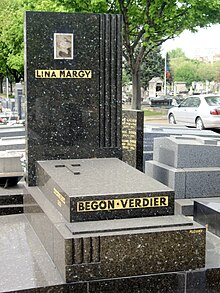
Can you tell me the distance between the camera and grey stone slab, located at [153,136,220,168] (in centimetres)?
767

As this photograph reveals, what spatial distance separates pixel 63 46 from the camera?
21.3 ft

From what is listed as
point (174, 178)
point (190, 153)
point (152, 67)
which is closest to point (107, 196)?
point (174, 178)

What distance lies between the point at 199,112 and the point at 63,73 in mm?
14548

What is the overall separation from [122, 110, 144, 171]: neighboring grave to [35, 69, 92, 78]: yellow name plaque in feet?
9.22

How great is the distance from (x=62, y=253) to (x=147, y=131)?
8.02 meters

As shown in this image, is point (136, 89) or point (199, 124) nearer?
point (199, 124)

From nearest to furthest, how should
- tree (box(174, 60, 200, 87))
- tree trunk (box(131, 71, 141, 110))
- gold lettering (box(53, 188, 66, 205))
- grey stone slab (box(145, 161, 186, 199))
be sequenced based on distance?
gold lettering (box(53, 188, 66, 205)) → grey stone slab (box(145, 161, 186, 199)) → tree trunk (box(131, 71, 141, 110)) → tree (box(174, 60, 200, 87))

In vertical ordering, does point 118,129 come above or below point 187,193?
above

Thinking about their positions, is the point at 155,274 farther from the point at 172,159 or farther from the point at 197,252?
the point at 172,159

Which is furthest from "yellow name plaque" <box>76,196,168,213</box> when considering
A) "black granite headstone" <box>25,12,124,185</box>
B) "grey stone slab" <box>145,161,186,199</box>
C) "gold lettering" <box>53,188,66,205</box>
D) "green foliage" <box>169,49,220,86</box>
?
"green foliage" <box>169,49,220,86</box>

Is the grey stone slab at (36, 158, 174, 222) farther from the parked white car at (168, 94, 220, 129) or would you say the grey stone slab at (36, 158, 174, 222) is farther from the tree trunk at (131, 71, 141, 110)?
the tree trunk at (131, 71, 141, 110)

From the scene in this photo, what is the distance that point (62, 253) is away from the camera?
4344 millimetres

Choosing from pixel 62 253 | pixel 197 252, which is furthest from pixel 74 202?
pixel 197 252

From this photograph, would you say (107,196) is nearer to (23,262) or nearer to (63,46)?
(23,262)
